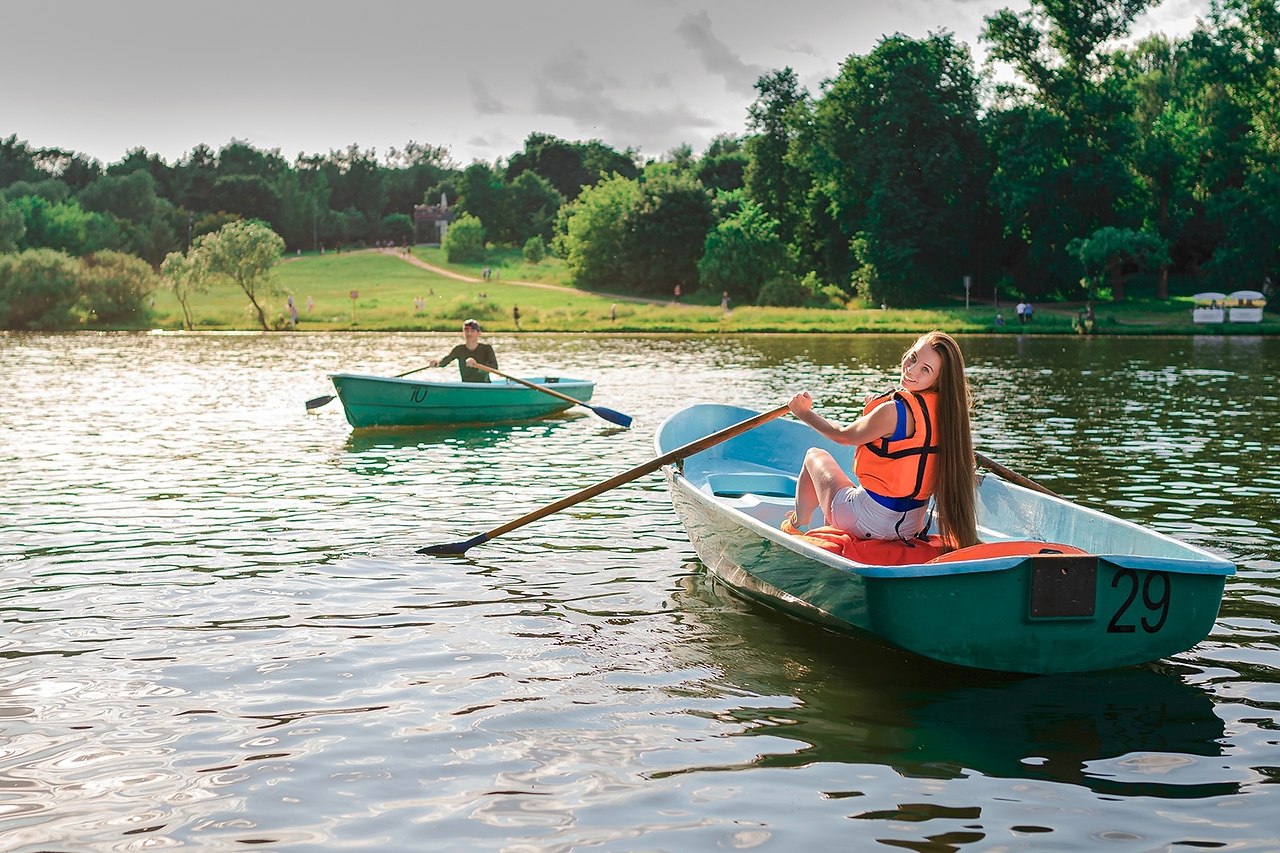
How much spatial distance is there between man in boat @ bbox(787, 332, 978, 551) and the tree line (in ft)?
185

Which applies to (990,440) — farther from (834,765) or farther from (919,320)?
(919,320)

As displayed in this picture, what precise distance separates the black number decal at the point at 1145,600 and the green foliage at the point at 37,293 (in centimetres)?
6861

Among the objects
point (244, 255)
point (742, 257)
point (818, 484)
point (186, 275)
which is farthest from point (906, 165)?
point (818, 484)

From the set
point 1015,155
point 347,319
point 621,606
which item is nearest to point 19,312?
point 347,319

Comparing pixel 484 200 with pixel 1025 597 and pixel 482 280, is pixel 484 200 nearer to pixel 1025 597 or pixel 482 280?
pixel 482 280

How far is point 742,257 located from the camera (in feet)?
245

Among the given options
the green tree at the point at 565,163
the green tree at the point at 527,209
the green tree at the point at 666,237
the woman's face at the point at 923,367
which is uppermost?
the green tree at the point at 565,163

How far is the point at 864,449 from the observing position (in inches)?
307

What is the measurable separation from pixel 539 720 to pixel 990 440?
1325 cm

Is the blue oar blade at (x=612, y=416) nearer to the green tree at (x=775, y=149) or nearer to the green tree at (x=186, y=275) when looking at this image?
the green tree at (x=186, y=275)

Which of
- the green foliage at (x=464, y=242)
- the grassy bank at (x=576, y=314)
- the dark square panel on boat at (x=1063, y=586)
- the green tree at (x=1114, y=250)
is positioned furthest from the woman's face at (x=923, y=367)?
the green foliage at (x=464, y=242)

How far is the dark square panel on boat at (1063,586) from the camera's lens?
21.3 ft

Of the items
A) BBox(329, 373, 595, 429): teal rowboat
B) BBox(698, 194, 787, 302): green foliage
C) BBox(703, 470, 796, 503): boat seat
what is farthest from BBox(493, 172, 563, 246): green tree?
BBox(703, 470, 796, 503): boat seat

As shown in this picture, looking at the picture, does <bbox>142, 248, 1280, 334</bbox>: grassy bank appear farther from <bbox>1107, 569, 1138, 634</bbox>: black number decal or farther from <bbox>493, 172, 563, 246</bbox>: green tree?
<bbox>1107, 569, 1138, 634</bbox>: black number decal
